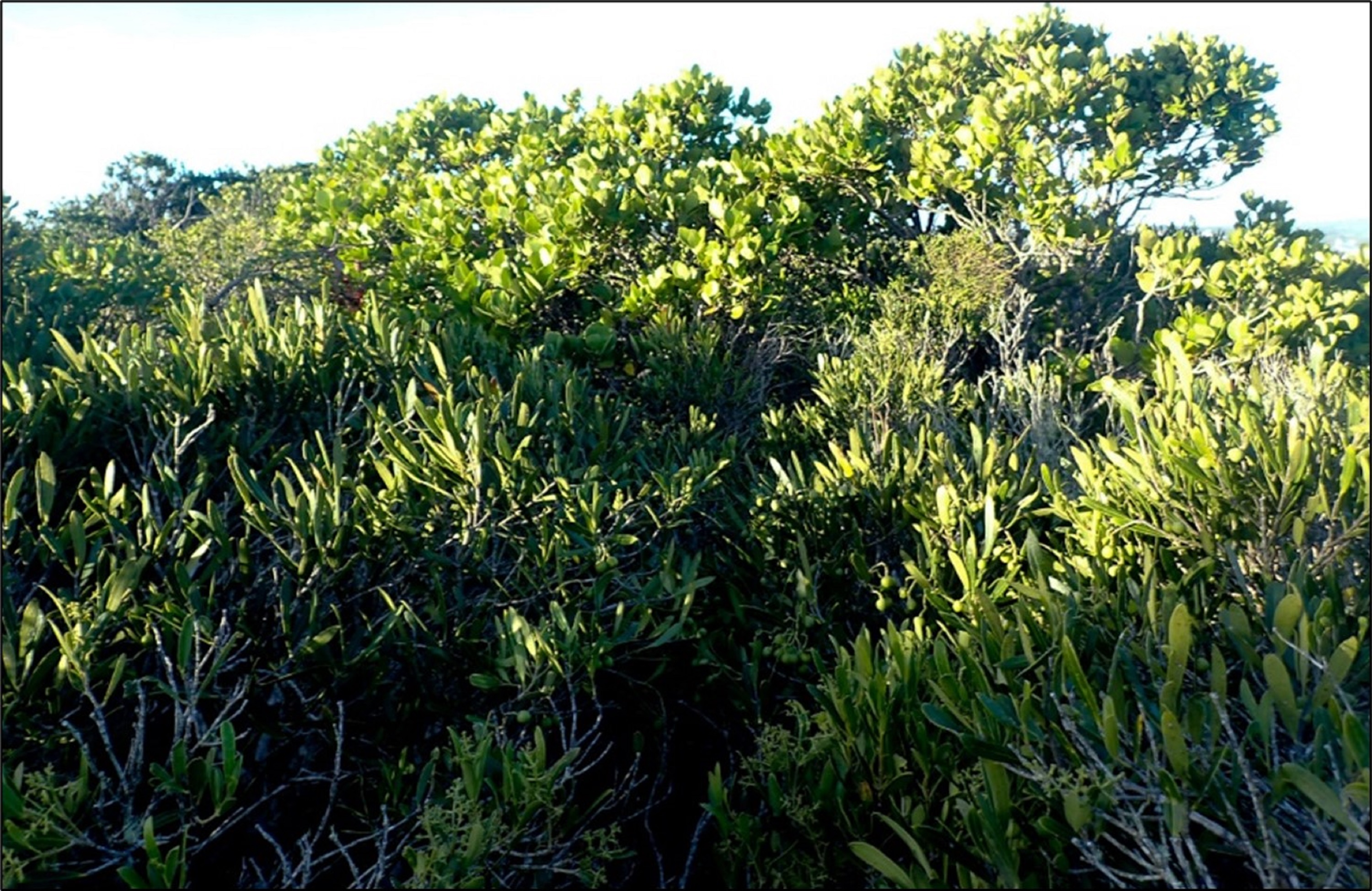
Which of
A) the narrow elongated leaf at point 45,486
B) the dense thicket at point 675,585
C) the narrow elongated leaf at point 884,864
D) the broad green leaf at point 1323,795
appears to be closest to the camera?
the broad green leaf at point 1323,795

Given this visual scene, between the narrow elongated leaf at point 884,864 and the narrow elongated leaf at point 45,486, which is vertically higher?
the narrow elongated leaf at point 45,486

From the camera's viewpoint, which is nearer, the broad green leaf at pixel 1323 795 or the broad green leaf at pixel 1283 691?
the broad green leaf at pixel 1323 795

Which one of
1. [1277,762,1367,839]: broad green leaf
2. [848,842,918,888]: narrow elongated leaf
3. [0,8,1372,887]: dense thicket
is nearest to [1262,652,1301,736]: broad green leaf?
[0,8,1372,887]: dense thicket

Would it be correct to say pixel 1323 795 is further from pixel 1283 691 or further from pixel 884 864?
pixel 884 864

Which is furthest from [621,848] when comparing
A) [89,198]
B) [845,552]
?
[89,198]

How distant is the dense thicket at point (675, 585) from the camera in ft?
9.25

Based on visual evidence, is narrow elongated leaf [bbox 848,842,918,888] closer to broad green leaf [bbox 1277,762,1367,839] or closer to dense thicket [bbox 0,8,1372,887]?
dense thicket [bbox 0,8,1372,887]

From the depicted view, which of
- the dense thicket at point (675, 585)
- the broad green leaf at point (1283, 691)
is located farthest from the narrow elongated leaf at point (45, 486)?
the broad green leaf at point (1283, 691)

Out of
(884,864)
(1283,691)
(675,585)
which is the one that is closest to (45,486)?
(675,585)

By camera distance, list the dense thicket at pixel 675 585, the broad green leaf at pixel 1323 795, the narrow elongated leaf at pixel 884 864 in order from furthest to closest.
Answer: the dense thicket at pixel 675 585, the narrow elongated leaf at pixel 884 864, the broad green leaf at pixel 1323 795

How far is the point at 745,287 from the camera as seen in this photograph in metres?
8.84

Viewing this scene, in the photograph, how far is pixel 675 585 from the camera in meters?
4.67

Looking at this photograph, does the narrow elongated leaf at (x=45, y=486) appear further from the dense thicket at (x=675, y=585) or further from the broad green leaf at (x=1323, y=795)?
the broad green leaf at (x=1323, y=795)

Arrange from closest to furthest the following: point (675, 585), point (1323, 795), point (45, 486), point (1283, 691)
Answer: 1. point (1323, 795)
2. point (1283, 691)
3. point (45, 486)
4. point (675, 585)
